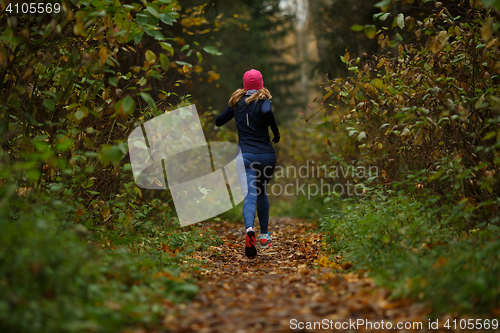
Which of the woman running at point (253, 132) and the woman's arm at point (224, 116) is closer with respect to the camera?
the woman running at point (253, 132)

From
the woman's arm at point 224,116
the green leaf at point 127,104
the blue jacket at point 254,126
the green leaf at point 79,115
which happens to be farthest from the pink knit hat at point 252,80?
the green leaf at point 79,115

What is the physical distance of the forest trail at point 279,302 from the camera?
2.50 metres

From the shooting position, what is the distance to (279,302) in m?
2.92

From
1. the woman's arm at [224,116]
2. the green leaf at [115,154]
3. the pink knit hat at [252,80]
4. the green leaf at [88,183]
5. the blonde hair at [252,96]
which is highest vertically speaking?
the pink knit hat at [252,80]

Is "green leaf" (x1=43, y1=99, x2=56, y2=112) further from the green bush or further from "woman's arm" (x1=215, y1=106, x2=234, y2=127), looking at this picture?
the green bush

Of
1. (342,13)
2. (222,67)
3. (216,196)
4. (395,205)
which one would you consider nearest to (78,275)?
(395,205)

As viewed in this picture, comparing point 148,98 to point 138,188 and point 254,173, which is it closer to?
point 138,188

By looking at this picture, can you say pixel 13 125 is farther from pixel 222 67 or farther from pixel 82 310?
pixel 222 67

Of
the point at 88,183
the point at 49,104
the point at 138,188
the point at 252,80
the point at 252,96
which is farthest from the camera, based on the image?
the point at 252,80

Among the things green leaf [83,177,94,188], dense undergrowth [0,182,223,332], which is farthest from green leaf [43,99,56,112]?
dense undergrowth [0,182,223,332]

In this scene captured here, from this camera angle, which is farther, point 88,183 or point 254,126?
point 254,126

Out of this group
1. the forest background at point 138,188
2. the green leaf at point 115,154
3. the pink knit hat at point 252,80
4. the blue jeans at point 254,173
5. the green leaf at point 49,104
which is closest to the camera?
the forest background at point 138,188

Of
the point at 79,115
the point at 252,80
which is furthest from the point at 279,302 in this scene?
the point at 252,80

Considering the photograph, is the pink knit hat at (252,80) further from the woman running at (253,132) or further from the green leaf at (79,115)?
the green leaf at (79,115)
